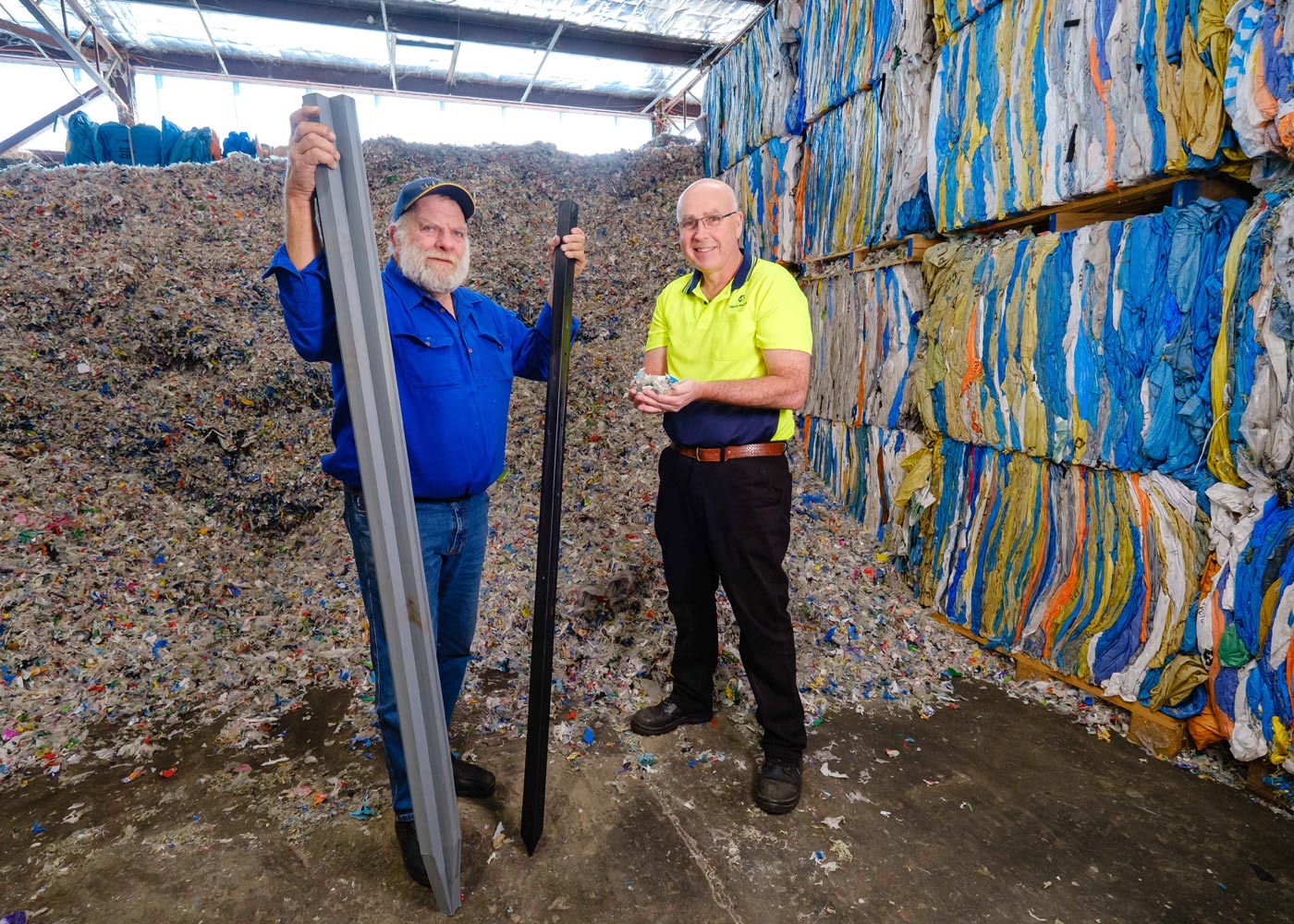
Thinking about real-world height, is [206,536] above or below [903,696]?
above

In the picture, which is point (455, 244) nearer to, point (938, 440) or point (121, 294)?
point (938, 440)

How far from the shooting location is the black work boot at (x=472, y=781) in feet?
6.98

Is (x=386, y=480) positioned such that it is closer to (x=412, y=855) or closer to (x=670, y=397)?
(x=670, y=397)

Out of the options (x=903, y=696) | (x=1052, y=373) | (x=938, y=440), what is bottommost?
(x=903, y=696)

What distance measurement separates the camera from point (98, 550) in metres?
3.19

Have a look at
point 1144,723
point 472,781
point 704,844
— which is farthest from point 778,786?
point 1144,723

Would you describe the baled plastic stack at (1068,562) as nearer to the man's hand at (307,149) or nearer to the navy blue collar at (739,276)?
the navy blue collar at (739,276)

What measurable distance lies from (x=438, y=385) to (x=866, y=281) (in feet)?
8.60

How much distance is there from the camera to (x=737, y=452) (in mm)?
2109

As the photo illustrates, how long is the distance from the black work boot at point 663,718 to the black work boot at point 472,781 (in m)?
0.57

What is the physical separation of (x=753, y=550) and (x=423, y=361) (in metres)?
1.12

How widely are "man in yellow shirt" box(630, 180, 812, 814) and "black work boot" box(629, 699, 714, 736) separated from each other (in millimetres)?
406

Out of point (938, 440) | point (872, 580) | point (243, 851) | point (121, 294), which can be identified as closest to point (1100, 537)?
point (938, 440)

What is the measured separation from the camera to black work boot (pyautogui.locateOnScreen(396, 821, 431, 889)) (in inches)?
69.9
